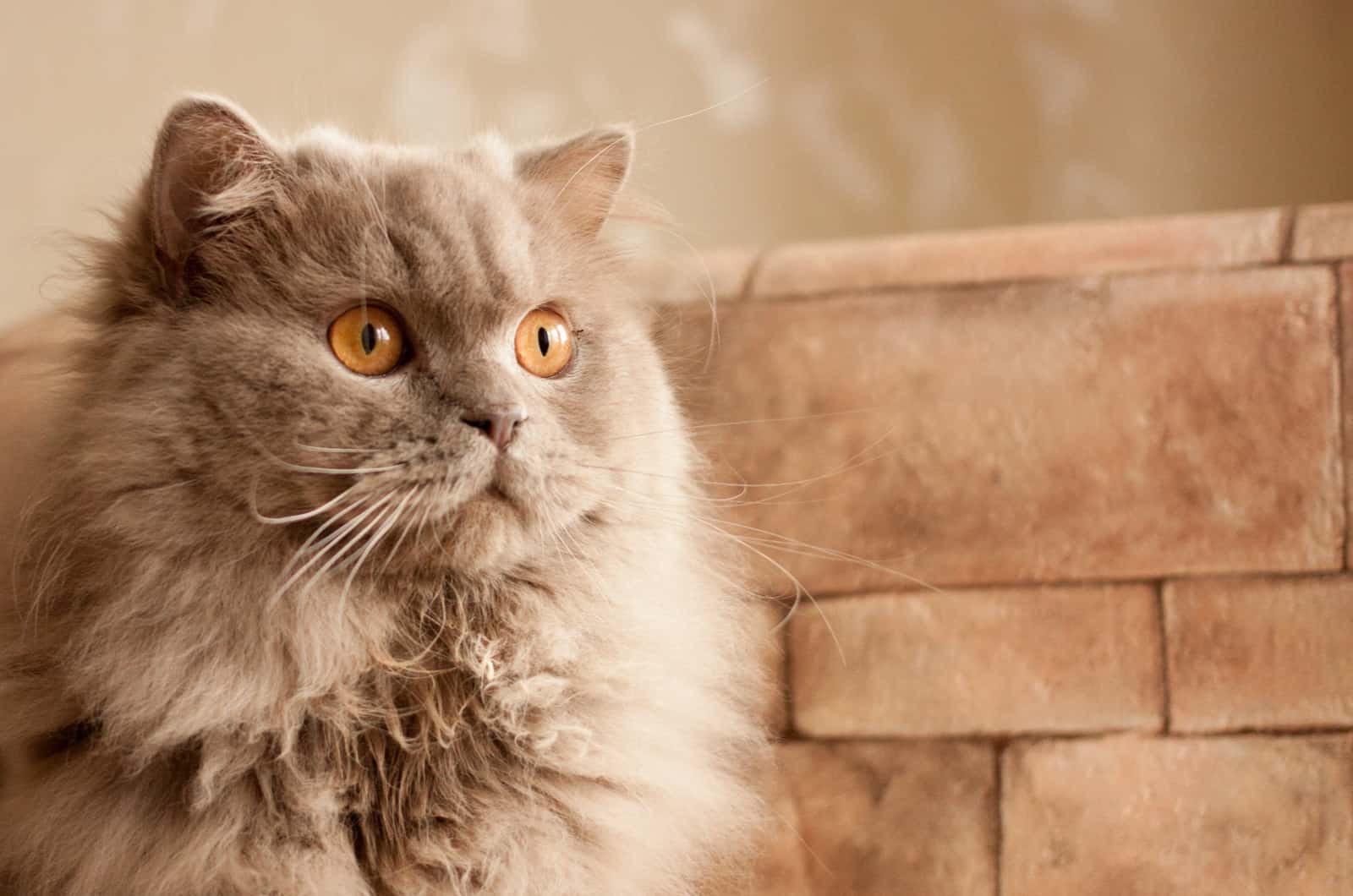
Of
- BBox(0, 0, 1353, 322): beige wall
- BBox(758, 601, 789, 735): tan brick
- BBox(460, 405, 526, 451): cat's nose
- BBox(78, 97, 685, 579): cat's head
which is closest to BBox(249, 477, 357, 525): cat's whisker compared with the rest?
BBox(78, 97, 685, 579): cat's head

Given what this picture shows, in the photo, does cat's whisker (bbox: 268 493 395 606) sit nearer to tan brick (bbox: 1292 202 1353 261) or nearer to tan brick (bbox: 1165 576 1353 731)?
tan brick (bbox: 1165 576 1353 731)

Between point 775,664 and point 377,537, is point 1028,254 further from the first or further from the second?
point 377,537

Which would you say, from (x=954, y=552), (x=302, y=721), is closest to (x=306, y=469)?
(x=302, y=721)

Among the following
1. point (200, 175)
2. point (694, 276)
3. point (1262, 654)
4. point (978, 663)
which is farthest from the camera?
point (694, 276)

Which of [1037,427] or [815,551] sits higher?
[1037,427]

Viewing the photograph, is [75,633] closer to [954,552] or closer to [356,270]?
[356,270]

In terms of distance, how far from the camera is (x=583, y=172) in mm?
1439

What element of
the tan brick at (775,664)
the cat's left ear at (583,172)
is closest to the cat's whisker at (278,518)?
the cat's left ear at (583,172)

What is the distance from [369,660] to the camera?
114 cm

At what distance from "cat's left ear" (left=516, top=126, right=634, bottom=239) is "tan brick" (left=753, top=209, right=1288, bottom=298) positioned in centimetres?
40

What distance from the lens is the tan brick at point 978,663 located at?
1.59 m

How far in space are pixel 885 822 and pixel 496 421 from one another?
35.5 inches

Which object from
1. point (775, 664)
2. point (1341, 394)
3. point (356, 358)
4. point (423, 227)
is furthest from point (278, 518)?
point (1341, 394)

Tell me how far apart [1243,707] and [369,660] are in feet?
3.80
